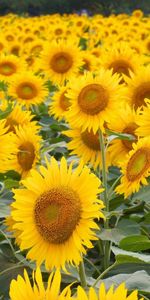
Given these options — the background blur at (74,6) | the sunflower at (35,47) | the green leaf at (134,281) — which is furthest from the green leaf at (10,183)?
the background blur at (74,6)

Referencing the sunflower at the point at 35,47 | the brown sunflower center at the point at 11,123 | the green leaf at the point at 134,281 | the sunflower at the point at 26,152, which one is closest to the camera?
the green leaf at the point at 134,281

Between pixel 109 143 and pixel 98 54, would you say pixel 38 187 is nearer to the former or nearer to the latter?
pixel 109 143

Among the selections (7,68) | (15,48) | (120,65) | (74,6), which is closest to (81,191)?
(120,65)

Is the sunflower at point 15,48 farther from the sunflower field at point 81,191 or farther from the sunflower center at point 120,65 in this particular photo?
the sunflower center at point 120,65

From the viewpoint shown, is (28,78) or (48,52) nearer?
(28,78)

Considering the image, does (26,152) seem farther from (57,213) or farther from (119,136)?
(57,213)

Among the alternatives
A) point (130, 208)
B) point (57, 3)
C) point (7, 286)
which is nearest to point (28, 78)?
point (130, 208)

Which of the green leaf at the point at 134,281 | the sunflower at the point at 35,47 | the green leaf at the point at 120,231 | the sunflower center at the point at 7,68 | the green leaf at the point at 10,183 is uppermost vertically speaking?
the sunflower at the point at 35,47
